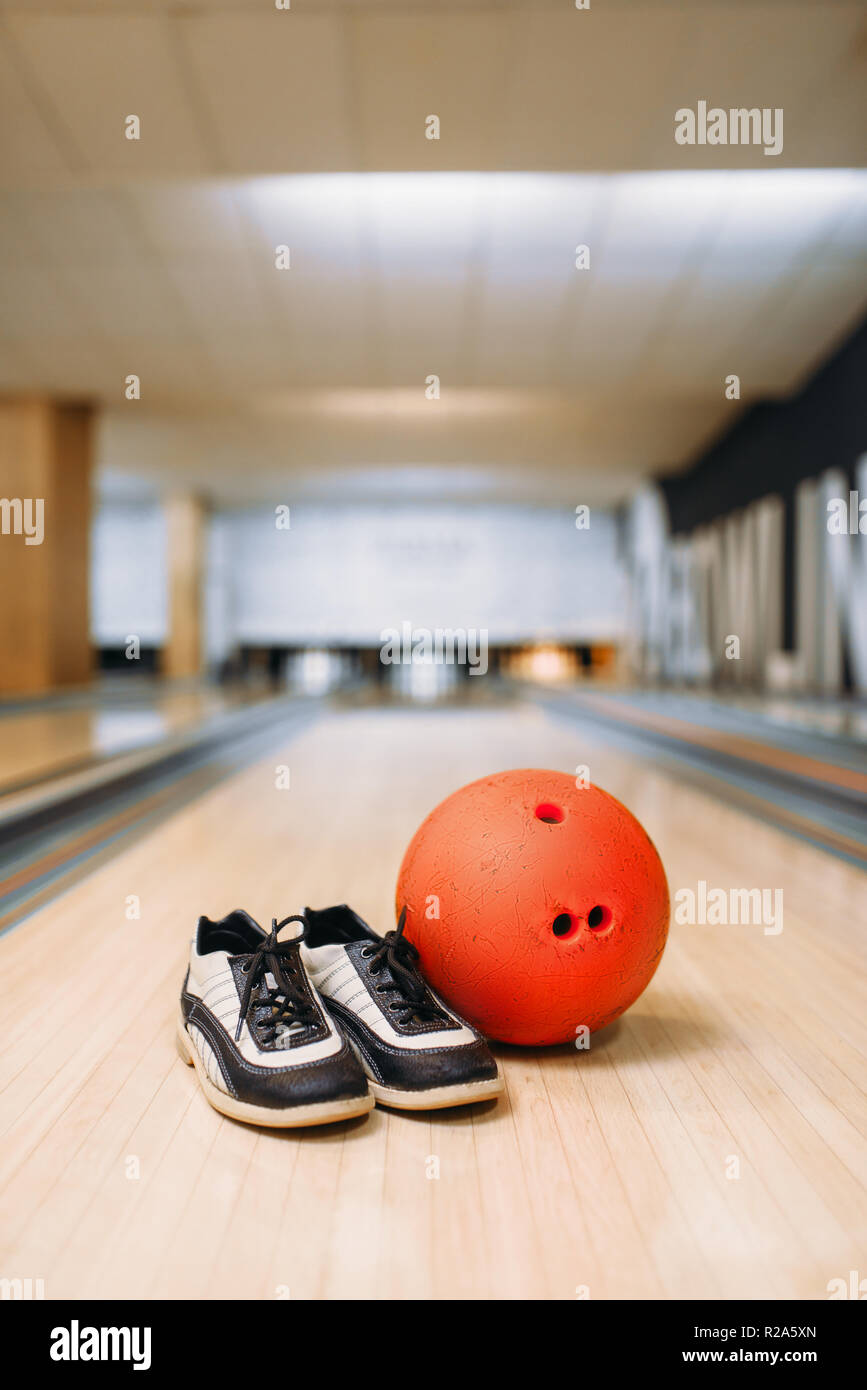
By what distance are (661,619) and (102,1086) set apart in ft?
39.1

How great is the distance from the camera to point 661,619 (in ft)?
41.2

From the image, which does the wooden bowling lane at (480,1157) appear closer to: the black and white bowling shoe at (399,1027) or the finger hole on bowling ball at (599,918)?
the black and white bowling shoe at (399,1027)

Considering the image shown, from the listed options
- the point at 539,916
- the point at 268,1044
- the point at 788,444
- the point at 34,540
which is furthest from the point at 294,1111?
the point at 34,540

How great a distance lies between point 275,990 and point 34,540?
8.19m

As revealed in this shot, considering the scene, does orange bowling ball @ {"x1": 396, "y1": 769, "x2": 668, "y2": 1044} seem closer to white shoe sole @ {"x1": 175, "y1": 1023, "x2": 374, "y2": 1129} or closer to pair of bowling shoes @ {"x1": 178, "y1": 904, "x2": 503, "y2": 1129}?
pair of bowling shoes @ {"x1": 178, "y1": 904, "x2": 503, "y2": 1129}

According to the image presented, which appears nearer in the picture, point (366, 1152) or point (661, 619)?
point (366, 1152)

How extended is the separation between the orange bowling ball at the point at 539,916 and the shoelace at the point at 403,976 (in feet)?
0.15

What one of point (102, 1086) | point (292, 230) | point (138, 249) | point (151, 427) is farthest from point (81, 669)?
point (102, 1086)

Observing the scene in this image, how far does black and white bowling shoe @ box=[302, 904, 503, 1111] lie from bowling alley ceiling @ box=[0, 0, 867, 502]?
11.9ft

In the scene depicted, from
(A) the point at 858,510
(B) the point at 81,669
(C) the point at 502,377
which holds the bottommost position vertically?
(B) the point at 81,669

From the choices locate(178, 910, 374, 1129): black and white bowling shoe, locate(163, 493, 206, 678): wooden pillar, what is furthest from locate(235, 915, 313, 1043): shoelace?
locate(163, 493, 206, 678): wooden pillar

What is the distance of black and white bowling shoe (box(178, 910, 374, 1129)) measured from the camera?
3.43 ft

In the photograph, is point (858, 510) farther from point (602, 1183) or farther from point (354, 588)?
point (354, 588)

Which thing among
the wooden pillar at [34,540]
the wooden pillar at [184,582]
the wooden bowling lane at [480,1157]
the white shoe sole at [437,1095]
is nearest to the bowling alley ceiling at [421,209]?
the wooden pillar at [34,540]
